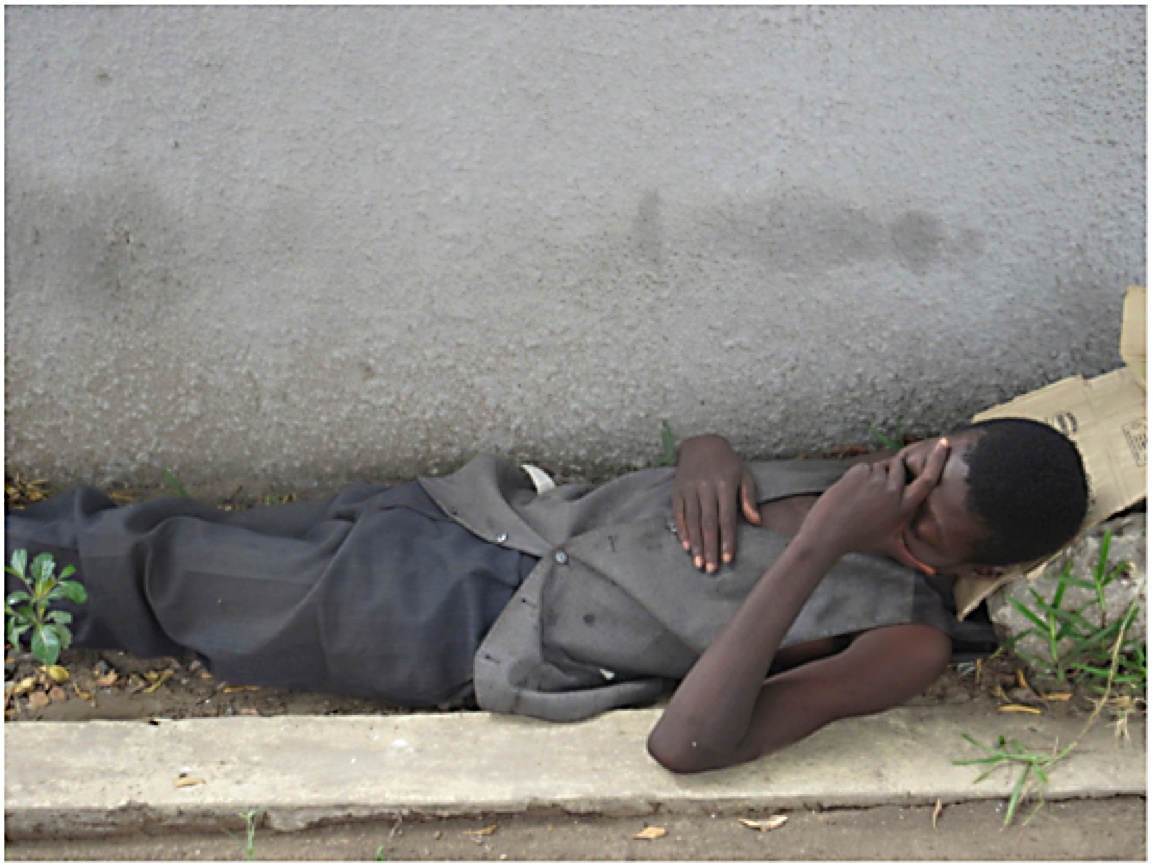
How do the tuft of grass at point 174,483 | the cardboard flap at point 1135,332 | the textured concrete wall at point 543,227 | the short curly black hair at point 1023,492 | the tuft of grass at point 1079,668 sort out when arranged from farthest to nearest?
the tuft of grass at point 174,483 → the textured concrete wall at point 543,227 → the cardboard flap at point 1135,332 → the tuft of grass at point 1079,668 → the short curly black hair at point 1023,492

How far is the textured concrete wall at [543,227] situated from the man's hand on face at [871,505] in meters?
0.66

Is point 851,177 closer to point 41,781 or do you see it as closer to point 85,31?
point 85,31

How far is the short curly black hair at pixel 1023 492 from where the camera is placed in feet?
6.28

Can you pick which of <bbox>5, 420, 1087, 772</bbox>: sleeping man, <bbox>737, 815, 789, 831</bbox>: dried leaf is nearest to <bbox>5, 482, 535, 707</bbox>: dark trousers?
<bbox>5, 420, 1087, 772</bbox>: sleeping man

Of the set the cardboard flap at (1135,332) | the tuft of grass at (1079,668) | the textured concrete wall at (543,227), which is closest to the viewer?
the tuft of grass at (1079,668)

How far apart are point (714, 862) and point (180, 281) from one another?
1743 millimetres

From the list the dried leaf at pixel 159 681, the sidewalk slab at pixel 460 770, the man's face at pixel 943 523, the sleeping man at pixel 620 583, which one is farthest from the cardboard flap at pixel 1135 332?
the dried leaf at pixel 159 681

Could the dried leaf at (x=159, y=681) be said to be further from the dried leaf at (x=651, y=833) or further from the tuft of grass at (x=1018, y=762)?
the tuft of grass at (x=1018, y=762)

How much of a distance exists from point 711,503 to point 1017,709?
748 millimetres

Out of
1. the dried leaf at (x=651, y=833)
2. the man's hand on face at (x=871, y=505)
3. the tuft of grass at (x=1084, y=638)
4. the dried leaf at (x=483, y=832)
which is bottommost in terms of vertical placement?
the dried leaf at (x=651, y=833)

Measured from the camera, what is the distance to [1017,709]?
223 cm

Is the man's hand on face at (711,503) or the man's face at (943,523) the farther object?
the man's hand on face at (711,503)

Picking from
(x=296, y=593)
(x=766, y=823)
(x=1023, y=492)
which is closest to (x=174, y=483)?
(x=296, y=593)

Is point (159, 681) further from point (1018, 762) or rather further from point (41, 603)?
point (1018, 762)
